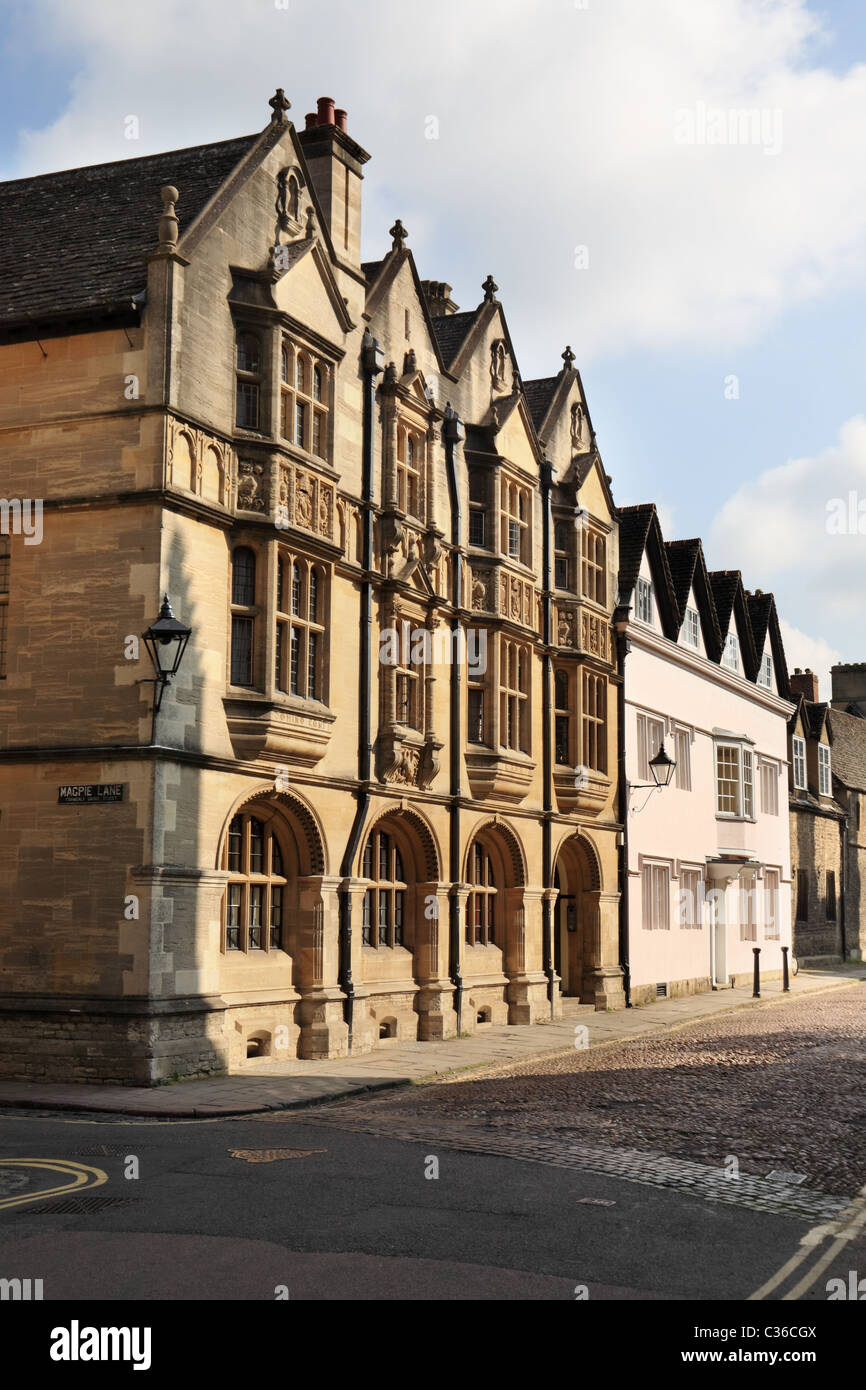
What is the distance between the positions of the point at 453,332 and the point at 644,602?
1021 cm

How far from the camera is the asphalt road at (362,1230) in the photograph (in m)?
7.84

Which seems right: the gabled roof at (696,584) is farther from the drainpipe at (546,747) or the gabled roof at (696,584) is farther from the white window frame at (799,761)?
the white window frame at (799,761)

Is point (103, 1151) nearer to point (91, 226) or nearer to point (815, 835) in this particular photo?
point (91, 226)

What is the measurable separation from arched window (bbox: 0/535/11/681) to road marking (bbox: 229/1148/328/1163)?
8.44 metres

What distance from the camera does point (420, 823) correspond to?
2433cm

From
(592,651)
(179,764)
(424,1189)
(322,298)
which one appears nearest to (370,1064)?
(179,764)

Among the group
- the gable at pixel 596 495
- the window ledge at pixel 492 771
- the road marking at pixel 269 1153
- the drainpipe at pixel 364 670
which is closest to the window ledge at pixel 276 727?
the drainpipe at pixel 364 670

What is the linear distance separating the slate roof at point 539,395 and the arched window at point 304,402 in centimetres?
1072

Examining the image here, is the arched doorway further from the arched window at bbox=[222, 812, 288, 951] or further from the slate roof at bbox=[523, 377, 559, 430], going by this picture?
the arched window at bbox=[222, 812, 288, 951]

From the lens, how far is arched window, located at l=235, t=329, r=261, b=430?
1997 cm

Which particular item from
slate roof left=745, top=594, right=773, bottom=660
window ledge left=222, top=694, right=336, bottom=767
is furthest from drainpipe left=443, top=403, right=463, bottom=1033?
slate roof left=745, top=594, right=773, bottom=660

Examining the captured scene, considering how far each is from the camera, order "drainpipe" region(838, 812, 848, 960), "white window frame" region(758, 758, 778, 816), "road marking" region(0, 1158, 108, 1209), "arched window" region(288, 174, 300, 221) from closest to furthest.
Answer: "road marking" region(0, 1158, 108, 1209)
"arched window" region(288, 174, 300, 221)
"white window frame" region(758, 758, 778, 816)
"drainpipe" region(838, 812, 848, 960)

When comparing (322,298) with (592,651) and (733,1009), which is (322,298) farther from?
(733,1009)

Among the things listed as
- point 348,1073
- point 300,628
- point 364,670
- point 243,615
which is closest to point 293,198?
point 300,628
